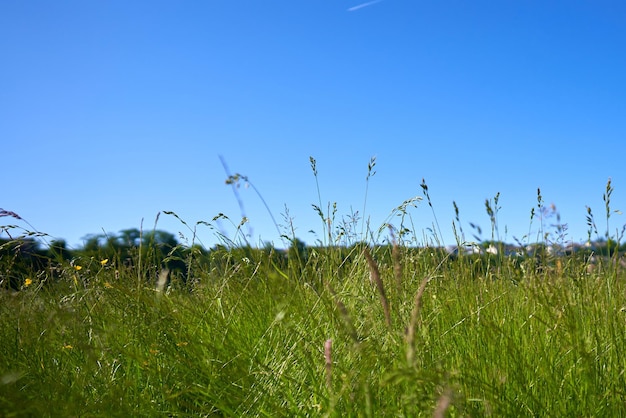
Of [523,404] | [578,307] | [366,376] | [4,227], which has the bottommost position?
[523,404]

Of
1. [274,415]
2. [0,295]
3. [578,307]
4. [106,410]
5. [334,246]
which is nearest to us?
[106,410]

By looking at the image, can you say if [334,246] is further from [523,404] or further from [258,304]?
[523,404]

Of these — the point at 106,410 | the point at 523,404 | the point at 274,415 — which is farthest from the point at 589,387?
the point at 106,410

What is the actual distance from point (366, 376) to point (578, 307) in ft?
3.24

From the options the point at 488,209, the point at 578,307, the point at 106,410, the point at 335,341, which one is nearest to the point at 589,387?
the point at 578,307

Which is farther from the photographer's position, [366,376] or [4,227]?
[4,227]

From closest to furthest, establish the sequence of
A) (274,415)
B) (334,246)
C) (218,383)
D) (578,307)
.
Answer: (274,415)
(218,383)
(578,307)
(334,246)

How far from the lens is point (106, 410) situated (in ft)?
5.56

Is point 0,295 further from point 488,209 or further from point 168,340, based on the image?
point 488,209

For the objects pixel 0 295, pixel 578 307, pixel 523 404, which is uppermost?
pixel 0 295

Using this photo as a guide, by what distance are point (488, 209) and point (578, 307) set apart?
57 centimetres

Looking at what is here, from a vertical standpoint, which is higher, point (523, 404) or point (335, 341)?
point (335, 341)

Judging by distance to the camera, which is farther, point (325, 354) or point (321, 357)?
point (321, 357)

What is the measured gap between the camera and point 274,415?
185 centimetres
